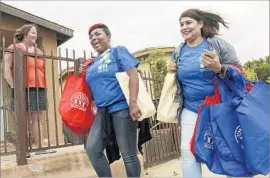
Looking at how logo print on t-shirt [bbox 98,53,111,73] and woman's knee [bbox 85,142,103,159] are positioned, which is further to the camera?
logo print on t-shirt [bbox 98,53,111,73]

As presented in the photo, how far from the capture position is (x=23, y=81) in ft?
13.8

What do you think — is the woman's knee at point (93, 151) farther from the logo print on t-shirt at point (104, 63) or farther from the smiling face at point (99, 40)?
the smiling face at point (99, 40)

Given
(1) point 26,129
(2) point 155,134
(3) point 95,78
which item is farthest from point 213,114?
(2) point 155,134

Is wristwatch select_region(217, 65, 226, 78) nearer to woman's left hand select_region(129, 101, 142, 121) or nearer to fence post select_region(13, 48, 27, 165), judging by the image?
woman's left hand select_region(129, 101, 142, 121)

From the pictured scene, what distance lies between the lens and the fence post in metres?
4.07

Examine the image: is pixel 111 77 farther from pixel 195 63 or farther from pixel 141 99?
pixel 195 63

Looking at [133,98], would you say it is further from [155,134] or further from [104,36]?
[155,134]

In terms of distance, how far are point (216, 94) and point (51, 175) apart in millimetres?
2349

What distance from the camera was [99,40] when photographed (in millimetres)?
3539

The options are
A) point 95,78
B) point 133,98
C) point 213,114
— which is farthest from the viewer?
point 95,78

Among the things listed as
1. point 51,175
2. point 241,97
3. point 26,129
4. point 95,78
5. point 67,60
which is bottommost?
point 51,175

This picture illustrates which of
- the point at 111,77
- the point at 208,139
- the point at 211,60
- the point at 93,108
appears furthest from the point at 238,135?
the point at 93,108

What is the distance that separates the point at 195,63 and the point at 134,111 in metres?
0.64

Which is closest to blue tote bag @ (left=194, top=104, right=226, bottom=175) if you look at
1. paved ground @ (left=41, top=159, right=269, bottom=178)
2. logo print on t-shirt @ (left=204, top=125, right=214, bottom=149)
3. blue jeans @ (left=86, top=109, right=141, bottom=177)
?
logo print on t-shirt @ (left=204, top=125, right=214, bottom=149)
